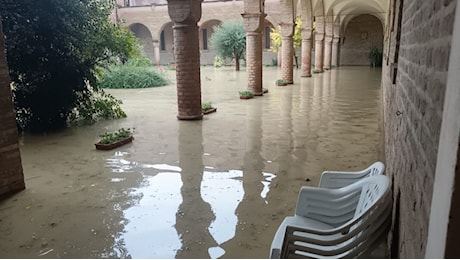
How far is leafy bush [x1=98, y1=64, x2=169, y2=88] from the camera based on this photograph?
1895 centimetres

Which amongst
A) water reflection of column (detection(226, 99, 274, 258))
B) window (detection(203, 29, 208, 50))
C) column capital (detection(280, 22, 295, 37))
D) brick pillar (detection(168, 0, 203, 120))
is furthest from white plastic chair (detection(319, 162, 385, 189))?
window (detection(203, 29, 208, 50))

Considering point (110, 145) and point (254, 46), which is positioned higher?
point (254, 46)

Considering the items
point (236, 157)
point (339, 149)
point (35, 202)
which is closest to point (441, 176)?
point (35, 202)

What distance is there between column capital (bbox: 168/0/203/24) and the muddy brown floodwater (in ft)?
8.02

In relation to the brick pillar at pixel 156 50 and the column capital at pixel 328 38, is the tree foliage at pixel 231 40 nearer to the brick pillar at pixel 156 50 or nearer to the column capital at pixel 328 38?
the column capital at pixel 328 38

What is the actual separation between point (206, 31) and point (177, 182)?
34.8 m

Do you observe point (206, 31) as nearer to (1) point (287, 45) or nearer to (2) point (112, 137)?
(1) point (287, 45)

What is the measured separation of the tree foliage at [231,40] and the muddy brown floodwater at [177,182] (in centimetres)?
2004

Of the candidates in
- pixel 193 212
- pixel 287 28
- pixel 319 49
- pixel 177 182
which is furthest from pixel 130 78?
pixel 193 212

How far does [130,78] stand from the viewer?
1908 centimetres

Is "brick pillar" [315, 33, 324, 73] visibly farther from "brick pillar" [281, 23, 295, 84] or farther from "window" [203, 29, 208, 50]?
"window" [203, 29, 208, 50]

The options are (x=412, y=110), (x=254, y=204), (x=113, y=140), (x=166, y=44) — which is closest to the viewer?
(x=412, y=110)

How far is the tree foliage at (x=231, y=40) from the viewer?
96.7ft

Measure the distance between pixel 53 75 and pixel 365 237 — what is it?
Result: 8.30 metres
